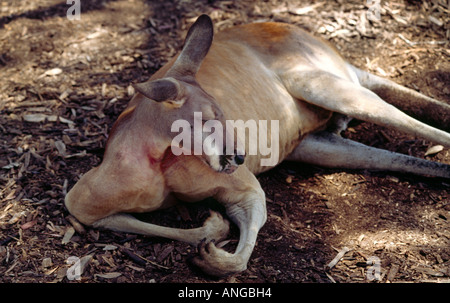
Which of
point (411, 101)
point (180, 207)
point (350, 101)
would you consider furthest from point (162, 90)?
point (411, 101)

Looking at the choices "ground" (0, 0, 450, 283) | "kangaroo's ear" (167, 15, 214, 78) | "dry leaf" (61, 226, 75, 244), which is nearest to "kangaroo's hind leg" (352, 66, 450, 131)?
"ground" (0, 0, 450, 283)

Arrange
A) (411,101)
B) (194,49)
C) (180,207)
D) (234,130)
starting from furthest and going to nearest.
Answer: (411,101) < (180,207) < (234,130) < (194,49)

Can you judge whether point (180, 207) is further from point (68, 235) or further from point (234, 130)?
point (68, 235)

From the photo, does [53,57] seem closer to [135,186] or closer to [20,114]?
[20,114]

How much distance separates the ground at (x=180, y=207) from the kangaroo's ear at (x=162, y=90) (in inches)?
36.8

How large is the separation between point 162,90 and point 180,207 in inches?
40.5

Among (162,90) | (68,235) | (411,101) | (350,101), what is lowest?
(68,235)

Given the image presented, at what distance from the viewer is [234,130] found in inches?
140

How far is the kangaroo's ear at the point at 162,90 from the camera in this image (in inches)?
111

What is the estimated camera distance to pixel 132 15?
19.9 feet

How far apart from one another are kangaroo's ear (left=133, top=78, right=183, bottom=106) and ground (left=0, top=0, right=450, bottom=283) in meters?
0.94

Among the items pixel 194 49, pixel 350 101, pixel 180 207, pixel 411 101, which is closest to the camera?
pixel 194 49

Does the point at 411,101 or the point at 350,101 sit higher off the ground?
the point at 350,101

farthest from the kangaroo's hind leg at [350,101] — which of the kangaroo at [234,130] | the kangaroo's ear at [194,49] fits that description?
the kangaroo's ear at [194,49]
